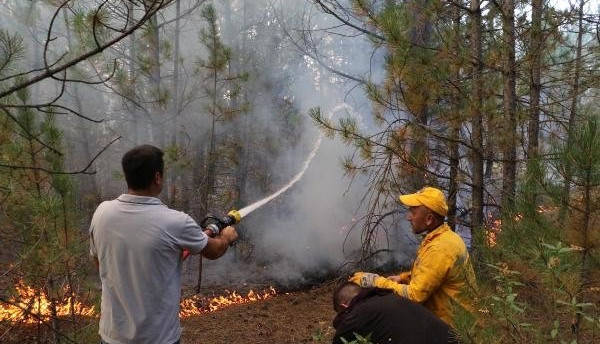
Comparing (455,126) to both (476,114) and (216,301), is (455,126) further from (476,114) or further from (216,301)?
(216,301)

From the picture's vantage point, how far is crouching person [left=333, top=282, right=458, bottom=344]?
2.67m

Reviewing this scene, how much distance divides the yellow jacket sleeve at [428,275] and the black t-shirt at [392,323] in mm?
253

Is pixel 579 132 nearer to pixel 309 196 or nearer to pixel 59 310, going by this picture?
pixel 59 310

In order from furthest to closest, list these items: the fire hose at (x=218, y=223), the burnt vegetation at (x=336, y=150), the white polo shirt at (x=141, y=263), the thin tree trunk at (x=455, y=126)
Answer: the thin tree trunk at (x=455, y=126) < the fire hose at (x=218, y=223) < the white polo shirt at (x=141, y=263) < the burnt vegetation at (x=336, y=150)

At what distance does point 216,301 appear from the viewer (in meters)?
8.41

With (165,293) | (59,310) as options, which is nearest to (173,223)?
(165,293)

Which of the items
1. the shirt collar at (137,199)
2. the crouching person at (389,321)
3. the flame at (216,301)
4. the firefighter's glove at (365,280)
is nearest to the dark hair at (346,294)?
the firefighter's glove at (365,280)

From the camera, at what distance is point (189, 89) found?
439 inches

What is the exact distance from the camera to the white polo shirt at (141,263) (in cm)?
253

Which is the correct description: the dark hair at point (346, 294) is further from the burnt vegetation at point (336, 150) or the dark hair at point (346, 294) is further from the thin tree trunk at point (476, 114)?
the thin tree trunk at point (476, 114)

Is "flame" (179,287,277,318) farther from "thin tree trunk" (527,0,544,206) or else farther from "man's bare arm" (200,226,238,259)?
"thin tree trunk" (527,0,544,206)

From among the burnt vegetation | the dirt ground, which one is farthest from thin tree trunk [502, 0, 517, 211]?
the dirt ground

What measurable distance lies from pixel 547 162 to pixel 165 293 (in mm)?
2244

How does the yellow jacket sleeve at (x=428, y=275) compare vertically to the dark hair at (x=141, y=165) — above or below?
below
